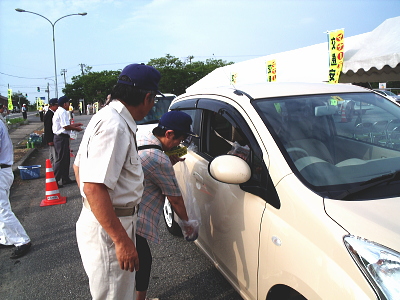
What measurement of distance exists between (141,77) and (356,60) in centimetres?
592

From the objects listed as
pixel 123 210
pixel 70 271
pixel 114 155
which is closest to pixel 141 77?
pixel 114 155

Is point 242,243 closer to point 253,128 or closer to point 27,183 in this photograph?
point 253,128

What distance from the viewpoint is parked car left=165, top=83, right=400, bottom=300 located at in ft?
4.52

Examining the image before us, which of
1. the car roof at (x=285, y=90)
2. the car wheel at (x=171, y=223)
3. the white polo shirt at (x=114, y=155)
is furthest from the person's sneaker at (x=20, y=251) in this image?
the car roof at (x=285, y=90)

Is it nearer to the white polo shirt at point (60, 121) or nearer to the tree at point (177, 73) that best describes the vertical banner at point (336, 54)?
the white polo shirt at point (60, 121)

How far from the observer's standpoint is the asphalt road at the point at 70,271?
2910 millimetres

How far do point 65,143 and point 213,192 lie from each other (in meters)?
5.10

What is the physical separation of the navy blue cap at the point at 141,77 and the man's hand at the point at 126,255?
32.5 inches

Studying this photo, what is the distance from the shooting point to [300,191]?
5.47ft

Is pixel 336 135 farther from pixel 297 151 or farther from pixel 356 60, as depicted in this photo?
pixel 356 60

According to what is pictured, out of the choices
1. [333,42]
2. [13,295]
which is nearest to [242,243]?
[13,295]

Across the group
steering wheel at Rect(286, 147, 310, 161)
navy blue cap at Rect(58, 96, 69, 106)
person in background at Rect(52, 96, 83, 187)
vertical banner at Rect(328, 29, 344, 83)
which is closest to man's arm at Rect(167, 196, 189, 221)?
steering wheel at Rect(286, 147, 310, 161)

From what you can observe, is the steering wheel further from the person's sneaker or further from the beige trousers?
the person's sneaker

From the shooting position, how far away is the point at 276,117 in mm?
2154
